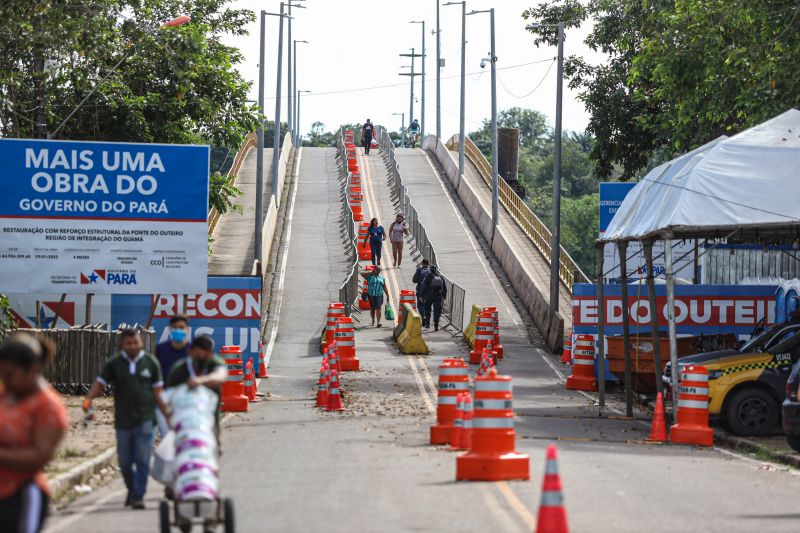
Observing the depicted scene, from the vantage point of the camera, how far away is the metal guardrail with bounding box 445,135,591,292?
42969 millimetres

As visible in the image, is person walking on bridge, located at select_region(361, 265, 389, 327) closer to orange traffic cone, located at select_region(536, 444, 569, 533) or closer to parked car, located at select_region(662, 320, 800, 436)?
parked car, located at select_region(662, 320, 800, 436)

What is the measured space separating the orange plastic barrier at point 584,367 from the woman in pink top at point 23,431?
19.9 metres

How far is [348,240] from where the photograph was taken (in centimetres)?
4975

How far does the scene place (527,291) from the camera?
1597 inches

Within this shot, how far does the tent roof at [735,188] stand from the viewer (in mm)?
18609

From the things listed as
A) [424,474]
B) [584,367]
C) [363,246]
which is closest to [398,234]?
[363,246]

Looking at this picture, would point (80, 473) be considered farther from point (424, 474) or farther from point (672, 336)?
point (672, 336)

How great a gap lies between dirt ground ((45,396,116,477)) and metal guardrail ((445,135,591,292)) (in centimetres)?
2079

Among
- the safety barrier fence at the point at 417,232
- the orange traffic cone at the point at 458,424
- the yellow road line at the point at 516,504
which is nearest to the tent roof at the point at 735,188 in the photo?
the orange traffic cone at the point at 458,424

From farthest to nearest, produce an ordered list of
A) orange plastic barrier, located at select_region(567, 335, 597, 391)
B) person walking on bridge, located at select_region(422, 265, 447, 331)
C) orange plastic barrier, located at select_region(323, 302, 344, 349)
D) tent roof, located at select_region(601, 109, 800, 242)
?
person walking on bridge, located at select_region(422, 265, 447, 331), orange plastic barrier, located at select_region(323, 302, 344, 349), orange plastic barrier, located at select_region(567, 335, 597, 391), tent roof, located at select_region(601, 109, 800, 242)

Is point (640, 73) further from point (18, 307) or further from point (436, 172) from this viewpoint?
point (436, 172)

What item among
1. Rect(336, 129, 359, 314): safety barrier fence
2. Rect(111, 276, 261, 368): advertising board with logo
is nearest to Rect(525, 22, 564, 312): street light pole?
Rect(336, 129, 359, 314): safety barrier fence

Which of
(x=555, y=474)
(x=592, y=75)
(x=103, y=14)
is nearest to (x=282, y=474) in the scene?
(x=555, y=474)

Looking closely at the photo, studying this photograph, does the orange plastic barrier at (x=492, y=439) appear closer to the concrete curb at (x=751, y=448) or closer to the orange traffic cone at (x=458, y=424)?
the orange traffic cone at (x=458, y=424)
